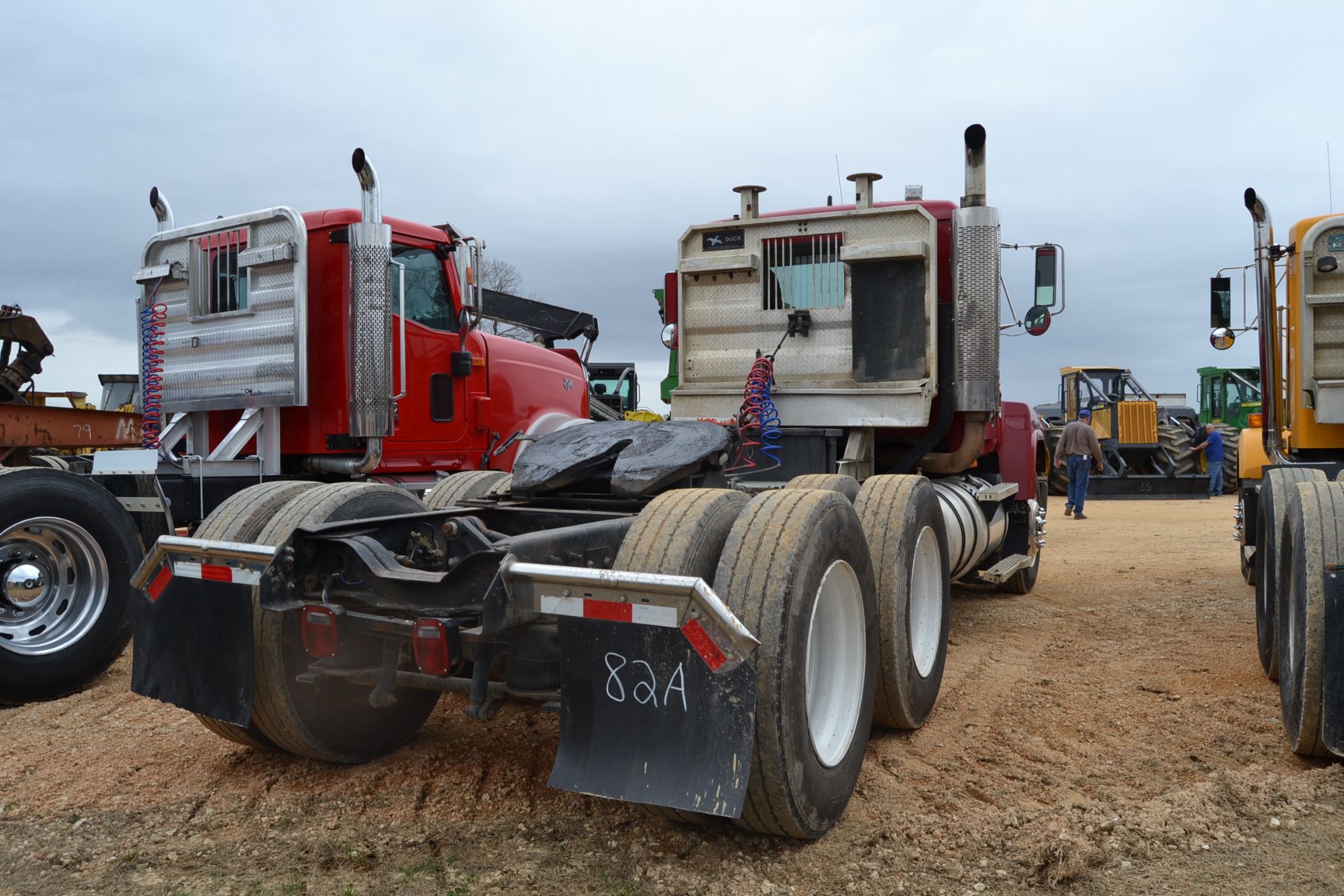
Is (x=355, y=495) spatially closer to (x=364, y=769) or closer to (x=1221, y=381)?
(x=364, y=769)

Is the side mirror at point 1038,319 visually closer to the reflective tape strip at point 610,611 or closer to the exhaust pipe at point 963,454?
the exhaust pipe at point 963,454

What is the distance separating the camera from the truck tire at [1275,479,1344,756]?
3.74 meters

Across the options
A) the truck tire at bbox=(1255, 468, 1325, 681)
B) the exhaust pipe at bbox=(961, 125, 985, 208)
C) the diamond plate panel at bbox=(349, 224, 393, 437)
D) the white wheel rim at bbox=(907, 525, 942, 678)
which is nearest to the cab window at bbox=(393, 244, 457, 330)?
the diamond plate panel at bbox=(349, 224, 393, 437)

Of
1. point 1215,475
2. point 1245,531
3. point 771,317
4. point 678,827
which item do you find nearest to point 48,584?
point 678,827

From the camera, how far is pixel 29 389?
31.4ft

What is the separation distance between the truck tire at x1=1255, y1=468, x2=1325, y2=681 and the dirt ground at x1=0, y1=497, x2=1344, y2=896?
0.25m

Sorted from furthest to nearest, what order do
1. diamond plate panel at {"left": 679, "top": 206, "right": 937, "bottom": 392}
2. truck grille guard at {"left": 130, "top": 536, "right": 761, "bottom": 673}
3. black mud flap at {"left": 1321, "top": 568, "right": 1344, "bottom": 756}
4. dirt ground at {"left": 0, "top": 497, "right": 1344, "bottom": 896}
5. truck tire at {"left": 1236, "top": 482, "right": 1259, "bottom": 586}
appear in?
1. truck tire at {"left": 1236, "top": 482, "right": 1259, "bottom": 586}
2. diamond plate panel at {"left": 679, "top": 206, "right": 937, "bottom": 392}
3. black mud flap at {"left": 1321, "top": 568, "right": 1344, "bottom": 756}
4. dirt ground at {"left": 0, "top": 497, "right": 1344, "bottom": 896}
5. truck grille guard at {"left": 130, "top": 536, "right": 761, "bottom": 673}

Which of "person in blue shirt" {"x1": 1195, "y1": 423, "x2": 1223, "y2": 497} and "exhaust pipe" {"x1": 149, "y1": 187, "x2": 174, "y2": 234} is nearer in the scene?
"exhaust pipe" {"x1": 149, "y1": 187, "x2": 174, "y2": 234}

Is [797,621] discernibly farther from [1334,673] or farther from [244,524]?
[244,524]

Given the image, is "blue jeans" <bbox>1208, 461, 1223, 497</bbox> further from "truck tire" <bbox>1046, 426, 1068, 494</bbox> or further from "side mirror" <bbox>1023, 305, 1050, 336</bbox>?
"side mirror" <bbox>1023, 305, 1050, 336</bbox>

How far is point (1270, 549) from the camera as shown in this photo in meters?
5.20

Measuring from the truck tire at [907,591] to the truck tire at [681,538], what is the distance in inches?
36.7

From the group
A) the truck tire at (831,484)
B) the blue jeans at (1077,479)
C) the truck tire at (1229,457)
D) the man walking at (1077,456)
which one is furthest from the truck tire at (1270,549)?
the truck tire at (1229,457)

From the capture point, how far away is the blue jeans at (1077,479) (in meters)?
17.3
